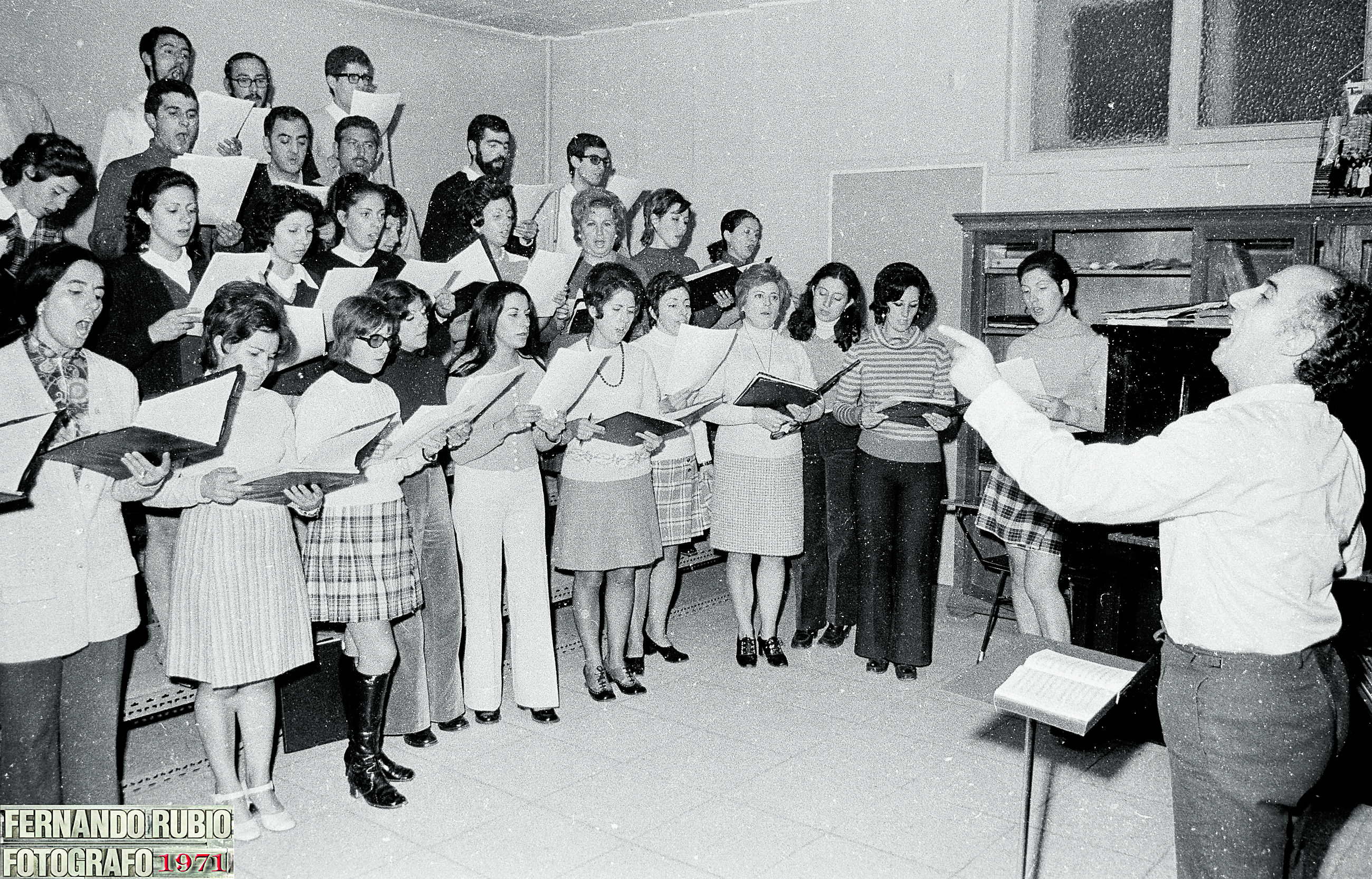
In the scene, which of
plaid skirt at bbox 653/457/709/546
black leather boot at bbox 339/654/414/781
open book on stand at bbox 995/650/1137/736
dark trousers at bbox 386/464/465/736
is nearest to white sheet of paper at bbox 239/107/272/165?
dark trousers at bbox 386/464/465/736

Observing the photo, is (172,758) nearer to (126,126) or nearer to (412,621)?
(412,621)

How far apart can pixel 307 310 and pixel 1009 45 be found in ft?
13.3

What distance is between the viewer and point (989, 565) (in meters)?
5.05

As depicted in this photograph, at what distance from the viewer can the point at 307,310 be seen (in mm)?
3492

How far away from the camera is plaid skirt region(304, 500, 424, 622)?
3324mm

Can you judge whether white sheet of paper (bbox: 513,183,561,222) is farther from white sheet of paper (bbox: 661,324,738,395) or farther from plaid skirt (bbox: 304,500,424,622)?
plaid skirt (bbox: 304,500,424,622)

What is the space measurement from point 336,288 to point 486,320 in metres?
0.50

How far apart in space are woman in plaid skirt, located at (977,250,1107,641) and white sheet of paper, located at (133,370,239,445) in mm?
2529

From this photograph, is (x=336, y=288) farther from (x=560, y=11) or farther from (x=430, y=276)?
(x=560, y=11)

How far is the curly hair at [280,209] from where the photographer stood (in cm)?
388

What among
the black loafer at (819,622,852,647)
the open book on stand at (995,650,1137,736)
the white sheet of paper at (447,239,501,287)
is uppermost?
the white sheet of paper at (447,239,501,287)

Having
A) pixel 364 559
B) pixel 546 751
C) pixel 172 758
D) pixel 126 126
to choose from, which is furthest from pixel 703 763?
pixel 126 126

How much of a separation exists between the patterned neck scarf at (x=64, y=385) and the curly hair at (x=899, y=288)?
292 cm

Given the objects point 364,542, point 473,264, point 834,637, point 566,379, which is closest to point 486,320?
point 566,379
